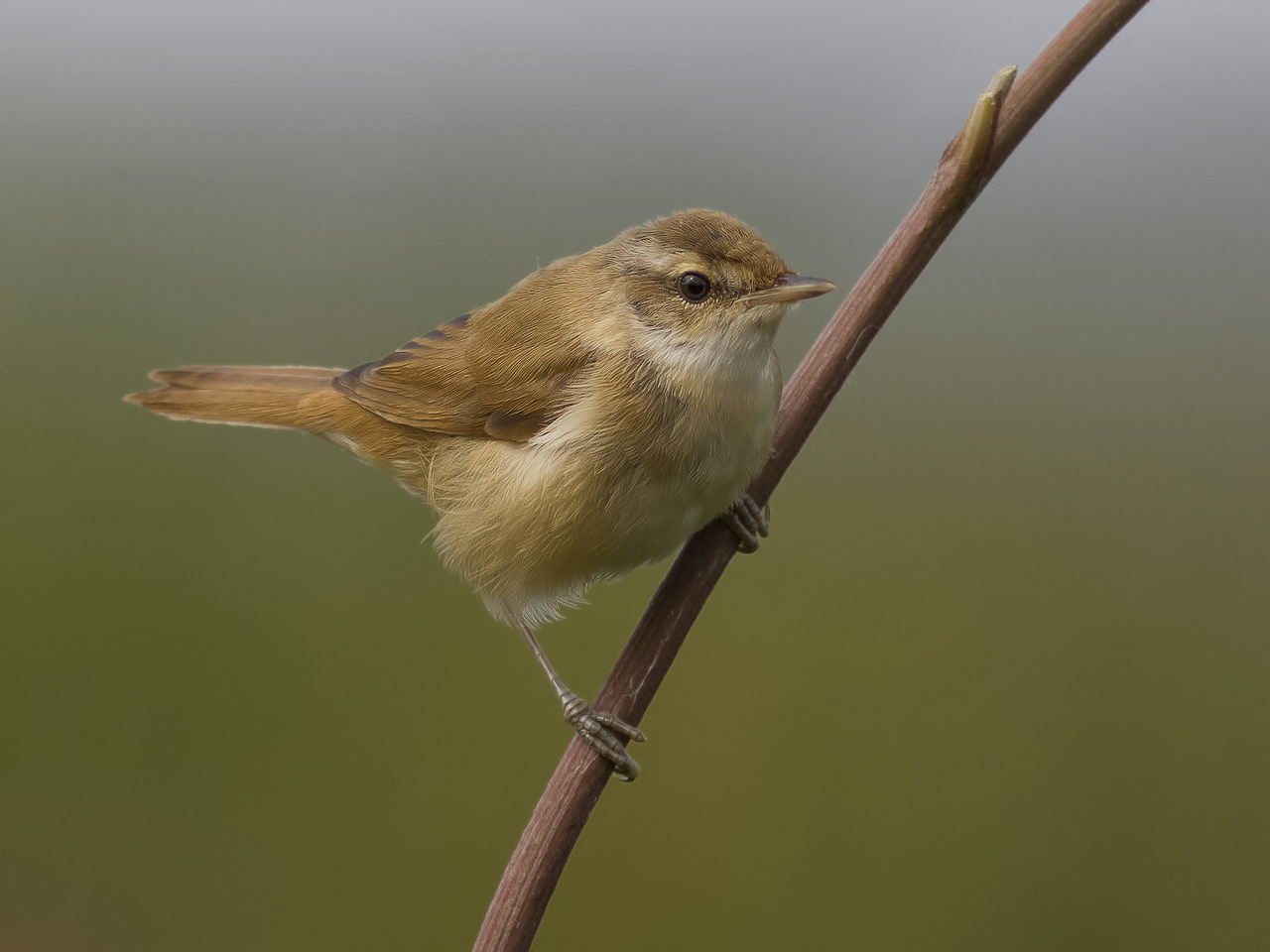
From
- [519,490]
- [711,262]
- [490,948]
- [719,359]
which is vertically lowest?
[490,948]

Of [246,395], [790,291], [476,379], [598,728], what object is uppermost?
[790,291]

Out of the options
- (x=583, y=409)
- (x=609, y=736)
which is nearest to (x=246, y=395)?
(x=583, y=409)

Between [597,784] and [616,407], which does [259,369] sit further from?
[597,784]

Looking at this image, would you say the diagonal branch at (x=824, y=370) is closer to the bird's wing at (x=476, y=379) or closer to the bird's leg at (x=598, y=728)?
the bird's leg at (x=598, y=728)

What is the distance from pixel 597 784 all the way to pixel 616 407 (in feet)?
1.84

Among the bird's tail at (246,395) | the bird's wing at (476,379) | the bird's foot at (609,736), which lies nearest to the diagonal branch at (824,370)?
the bird's foot at (609,736)

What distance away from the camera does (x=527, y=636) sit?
5.49 ft

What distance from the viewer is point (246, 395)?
1.82m

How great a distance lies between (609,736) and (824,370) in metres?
0.46

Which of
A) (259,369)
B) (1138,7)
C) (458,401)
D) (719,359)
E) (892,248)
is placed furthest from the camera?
(259,369)

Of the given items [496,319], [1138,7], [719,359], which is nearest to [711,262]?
[719,359]

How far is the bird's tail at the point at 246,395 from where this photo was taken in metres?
1.75

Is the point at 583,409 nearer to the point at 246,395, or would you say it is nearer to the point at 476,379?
the point at 476,379

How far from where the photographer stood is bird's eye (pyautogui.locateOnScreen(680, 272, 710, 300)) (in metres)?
1.43
